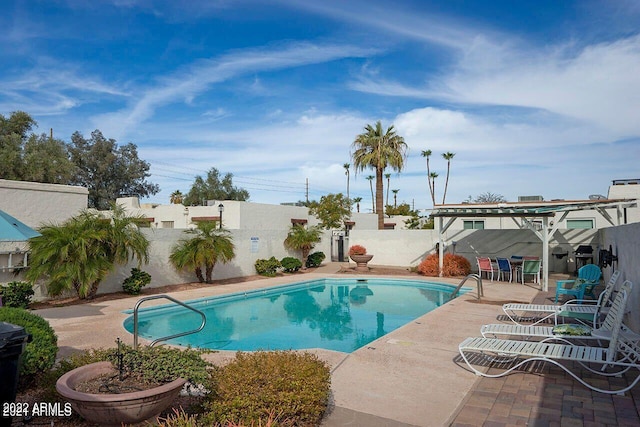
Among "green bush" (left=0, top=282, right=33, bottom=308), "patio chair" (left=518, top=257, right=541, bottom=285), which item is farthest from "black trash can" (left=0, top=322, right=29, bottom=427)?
"patio chair" (left=518, top=257, right=541, bottom=285)

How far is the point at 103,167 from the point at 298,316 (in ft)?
94.0

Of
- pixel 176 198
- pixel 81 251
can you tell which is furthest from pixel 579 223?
pixel 176 198

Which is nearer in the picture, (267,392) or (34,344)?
(267,392)

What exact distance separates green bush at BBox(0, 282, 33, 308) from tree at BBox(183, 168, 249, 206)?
31322 mm

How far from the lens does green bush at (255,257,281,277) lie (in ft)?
61.8

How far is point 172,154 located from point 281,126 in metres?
13.9

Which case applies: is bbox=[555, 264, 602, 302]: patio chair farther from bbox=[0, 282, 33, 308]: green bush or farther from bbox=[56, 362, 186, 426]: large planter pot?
bbox=[0, 282, 33, 308]: green bush

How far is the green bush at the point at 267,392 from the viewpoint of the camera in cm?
350

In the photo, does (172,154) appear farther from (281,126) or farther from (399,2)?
(399,2)

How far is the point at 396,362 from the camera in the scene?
6.05m

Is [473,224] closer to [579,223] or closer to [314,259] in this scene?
[579,223]

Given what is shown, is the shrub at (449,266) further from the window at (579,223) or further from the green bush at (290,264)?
the window at (579,223)

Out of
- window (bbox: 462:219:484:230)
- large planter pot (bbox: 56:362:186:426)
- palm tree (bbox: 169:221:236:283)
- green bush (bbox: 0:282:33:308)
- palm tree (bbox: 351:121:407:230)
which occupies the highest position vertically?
palm tree (bbox: 351:121:407:230)

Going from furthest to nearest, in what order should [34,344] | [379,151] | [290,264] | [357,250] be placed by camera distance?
[379,151]
[357,250]
[290,264]
[34,344]
